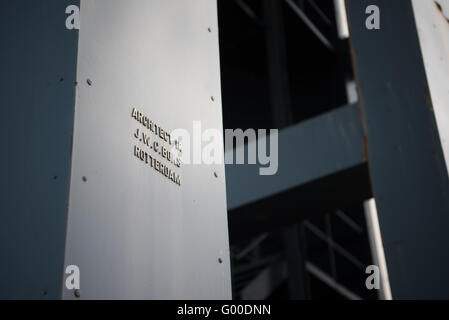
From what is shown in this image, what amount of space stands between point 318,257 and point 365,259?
759 mm

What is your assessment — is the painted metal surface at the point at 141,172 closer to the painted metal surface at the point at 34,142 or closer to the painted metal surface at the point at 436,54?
the painted metal surface at the point at 34,142

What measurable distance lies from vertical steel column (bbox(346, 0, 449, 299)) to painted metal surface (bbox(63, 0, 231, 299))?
98 cm

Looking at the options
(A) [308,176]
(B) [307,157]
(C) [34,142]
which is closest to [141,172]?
(C) [34,142]

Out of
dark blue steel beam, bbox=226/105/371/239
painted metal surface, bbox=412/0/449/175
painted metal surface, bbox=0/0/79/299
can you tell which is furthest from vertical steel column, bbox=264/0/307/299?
painted metal surface, bbox=0/0/79/299

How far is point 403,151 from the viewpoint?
9.18 ft

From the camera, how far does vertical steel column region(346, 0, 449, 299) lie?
2.54 metres

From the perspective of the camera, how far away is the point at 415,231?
8.56 ft

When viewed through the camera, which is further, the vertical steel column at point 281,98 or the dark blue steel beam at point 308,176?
the vertical steel column at point 281,98

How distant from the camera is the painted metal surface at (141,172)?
4.82 ft

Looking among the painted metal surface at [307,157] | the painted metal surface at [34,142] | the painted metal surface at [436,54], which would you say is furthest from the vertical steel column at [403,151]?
the painted metal surface at [34,142]

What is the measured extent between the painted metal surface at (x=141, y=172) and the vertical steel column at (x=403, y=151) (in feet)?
3.22

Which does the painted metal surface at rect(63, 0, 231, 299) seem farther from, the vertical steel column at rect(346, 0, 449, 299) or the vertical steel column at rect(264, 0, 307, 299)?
the vertical steel column at rect(264, 0, 307, 299)

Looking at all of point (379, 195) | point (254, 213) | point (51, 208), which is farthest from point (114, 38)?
point (254, 213)

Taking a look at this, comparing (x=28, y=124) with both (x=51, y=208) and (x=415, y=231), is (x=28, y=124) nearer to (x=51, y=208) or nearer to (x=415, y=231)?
(x=51, y=208)
